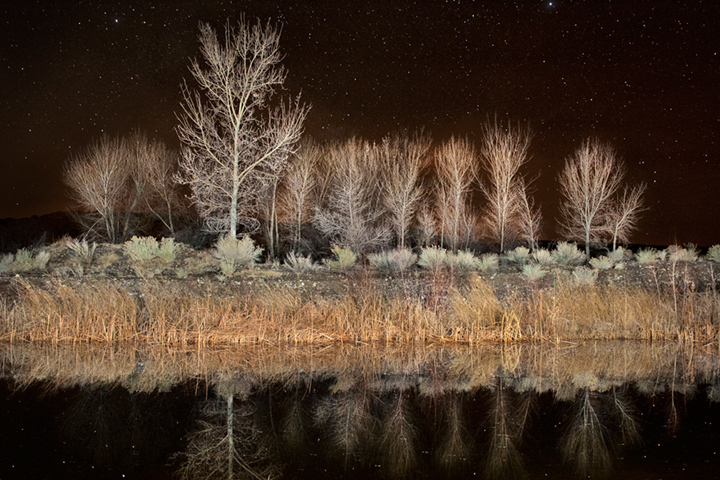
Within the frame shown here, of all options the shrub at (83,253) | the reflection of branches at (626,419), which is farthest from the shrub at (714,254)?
the shrub at (83,253)

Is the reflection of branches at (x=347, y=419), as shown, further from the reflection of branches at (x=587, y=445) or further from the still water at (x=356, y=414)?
the reflection of branches at (x=587, y=445)

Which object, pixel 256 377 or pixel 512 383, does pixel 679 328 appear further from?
pixel 256 377

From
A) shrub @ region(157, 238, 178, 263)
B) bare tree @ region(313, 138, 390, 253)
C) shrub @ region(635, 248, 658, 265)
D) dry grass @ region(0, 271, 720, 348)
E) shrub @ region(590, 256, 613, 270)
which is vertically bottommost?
dry grass @ region(0, 271, 720, 348)

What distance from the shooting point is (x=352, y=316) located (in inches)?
503

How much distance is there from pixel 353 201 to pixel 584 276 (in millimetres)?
17792

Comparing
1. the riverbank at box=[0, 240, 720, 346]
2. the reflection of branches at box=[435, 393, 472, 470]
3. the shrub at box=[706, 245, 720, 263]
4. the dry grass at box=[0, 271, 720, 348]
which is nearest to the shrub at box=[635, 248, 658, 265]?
the shrub at box=[706, 245, 720, 263]

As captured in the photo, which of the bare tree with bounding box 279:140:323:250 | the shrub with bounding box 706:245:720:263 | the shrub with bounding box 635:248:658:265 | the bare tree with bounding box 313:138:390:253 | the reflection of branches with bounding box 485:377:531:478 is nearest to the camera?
the reflection of branches with bounding box 485:377:531:478

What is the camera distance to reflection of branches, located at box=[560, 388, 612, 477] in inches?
229

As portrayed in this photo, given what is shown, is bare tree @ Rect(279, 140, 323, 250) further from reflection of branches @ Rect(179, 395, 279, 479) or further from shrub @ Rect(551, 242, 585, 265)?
reflection of branches @ Rect(179, 395, 279, 479)

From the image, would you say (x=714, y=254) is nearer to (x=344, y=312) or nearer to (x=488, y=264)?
(x=488, y=264)

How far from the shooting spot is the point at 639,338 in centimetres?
1276

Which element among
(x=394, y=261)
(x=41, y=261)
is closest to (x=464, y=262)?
(x=394, y=261)

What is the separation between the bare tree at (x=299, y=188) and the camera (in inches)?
1364

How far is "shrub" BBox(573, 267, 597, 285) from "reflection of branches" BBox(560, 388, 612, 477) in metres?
8.28
